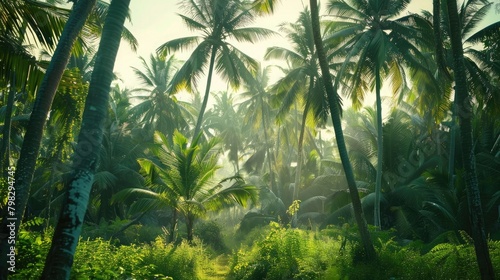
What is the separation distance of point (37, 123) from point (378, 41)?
483 inches

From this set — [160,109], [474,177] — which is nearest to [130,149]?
[160,109]

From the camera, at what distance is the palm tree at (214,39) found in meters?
17.9

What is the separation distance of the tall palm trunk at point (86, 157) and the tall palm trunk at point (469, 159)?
219 inches

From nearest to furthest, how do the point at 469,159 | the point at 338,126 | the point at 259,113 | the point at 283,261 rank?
the point at 469,159
the point at 283,261
the point at 338,126
the point at 259,113

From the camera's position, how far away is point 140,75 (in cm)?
2659

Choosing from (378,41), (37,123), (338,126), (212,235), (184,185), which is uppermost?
(378,41)

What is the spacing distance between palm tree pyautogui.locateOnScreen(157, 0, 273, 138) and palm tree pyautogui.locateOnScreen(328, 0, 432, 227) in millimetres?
5020

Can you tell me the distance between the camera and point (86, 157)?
3.84m

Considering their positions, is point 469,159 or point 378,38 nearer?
point 469,159

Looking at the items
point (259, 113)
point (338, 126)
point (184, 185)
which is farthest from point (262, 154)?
point (338, 126)

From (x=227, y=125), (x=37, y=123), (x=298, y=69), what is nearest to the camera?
(x=37, y=123)

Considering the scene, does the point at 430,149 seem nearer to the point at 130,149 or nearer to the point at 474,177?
the point at 474,177

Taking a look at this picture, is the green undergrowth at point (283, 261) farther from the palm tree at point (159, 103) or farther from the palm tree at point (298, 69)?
the palm tree at point (159, 103)

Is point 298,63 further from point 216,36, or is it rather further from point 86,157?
point 86,157
